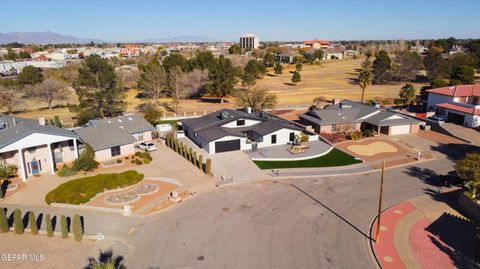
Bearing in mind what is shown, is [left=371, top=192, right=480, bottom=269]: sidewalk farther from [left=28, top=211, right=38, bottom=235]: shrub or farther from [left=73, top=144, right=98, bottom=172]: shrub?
[left=73, top=144, right=98, bottom=172]: shrub

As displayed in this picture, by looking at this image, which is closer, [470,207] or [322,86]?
[470,207]

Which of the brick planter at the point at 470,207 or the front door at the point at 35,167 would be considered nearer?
the brick planter at the point at 470,207

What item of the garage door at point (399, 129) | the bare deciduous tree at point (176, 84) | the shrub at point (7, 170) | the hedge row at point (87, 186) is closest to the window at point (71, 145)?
the shrub at point (7, 170)

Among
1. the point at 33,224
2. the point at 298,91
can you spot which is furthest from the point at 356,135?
the point at 298,91

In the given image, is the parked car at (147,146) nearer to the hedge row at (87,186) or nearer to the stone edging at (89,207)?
the hedge row at (87,186)

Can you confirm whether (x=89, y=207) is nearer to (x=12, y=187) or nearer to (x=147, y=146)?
(x=12, y=187)

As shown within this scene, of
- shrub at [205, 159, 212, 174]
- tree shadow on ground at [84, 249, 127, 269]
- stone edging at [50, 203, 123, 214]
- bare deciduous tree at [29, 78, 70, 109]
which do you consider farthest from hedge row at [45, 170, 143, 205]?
bare deciduous tree at [29, 78, 70, 109]
